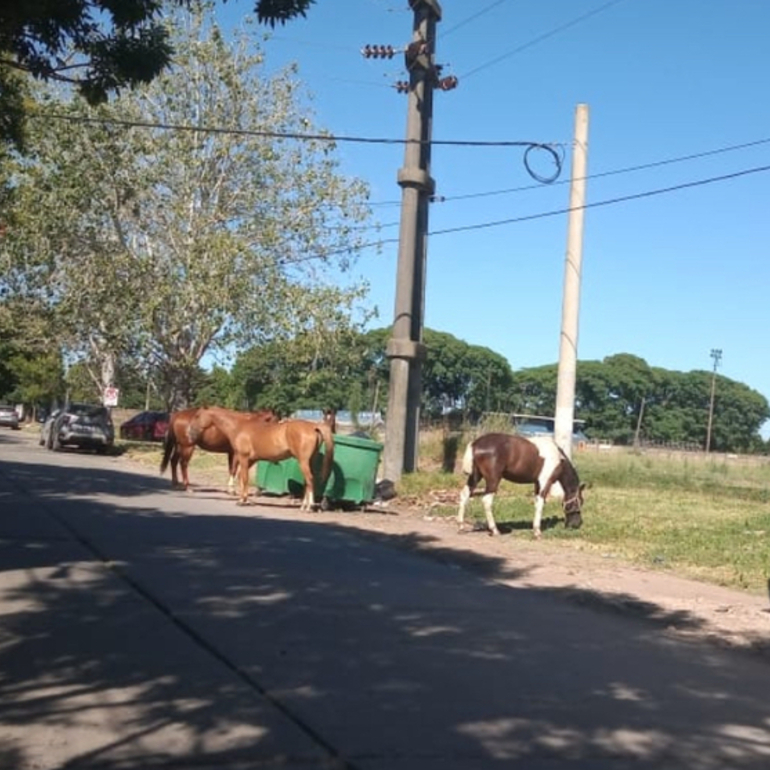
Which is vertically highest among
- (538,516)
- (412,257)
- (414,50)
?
(414,50)

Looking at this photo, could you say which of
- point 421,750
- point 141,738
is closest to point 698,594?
point 421,750

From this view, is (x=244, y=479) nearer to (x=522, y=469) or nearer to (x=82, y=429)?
(x=522, y=469)

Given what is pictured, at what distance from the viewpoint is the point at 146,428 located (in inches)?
2104

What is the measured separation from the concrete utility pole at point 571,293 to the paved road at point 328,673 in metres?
10.1

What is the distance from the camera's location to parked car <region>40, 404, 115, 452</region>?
1513 inches

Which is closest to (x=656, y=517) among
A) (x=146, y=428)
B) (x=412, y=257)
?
(x=412, y=257)

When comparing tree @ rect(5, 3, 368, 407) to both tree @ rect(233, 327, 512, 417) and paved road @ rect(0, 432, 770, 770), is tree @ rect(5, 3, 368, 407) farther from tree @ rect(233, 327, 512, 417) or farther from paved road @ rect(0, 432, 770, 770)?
paved road @ rect(0, 432, 770, 770)

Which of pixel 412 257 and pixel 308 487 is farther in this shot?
pixel 412 257

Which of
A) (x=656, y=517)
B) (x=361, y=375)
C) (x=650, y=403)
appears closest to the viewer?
(x=656, y=517)

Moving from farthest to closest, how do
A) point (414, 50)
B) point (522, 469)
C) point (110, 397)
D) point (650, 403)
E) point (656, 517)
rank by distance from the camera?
1. point (650, 403)
2. point (110, 397)
3. point (414, 50)
4. point (656, 517)
5. point (522, 469)

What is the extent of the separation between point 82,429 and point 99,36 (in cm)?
2975

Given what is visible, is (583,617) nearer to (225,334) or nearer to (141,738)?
(141,738)

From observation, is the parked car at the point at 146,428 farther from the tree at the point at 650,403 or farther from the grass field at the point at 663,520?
the tree at the point at 650,403

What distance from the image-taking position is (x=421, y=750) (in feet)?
19.0
